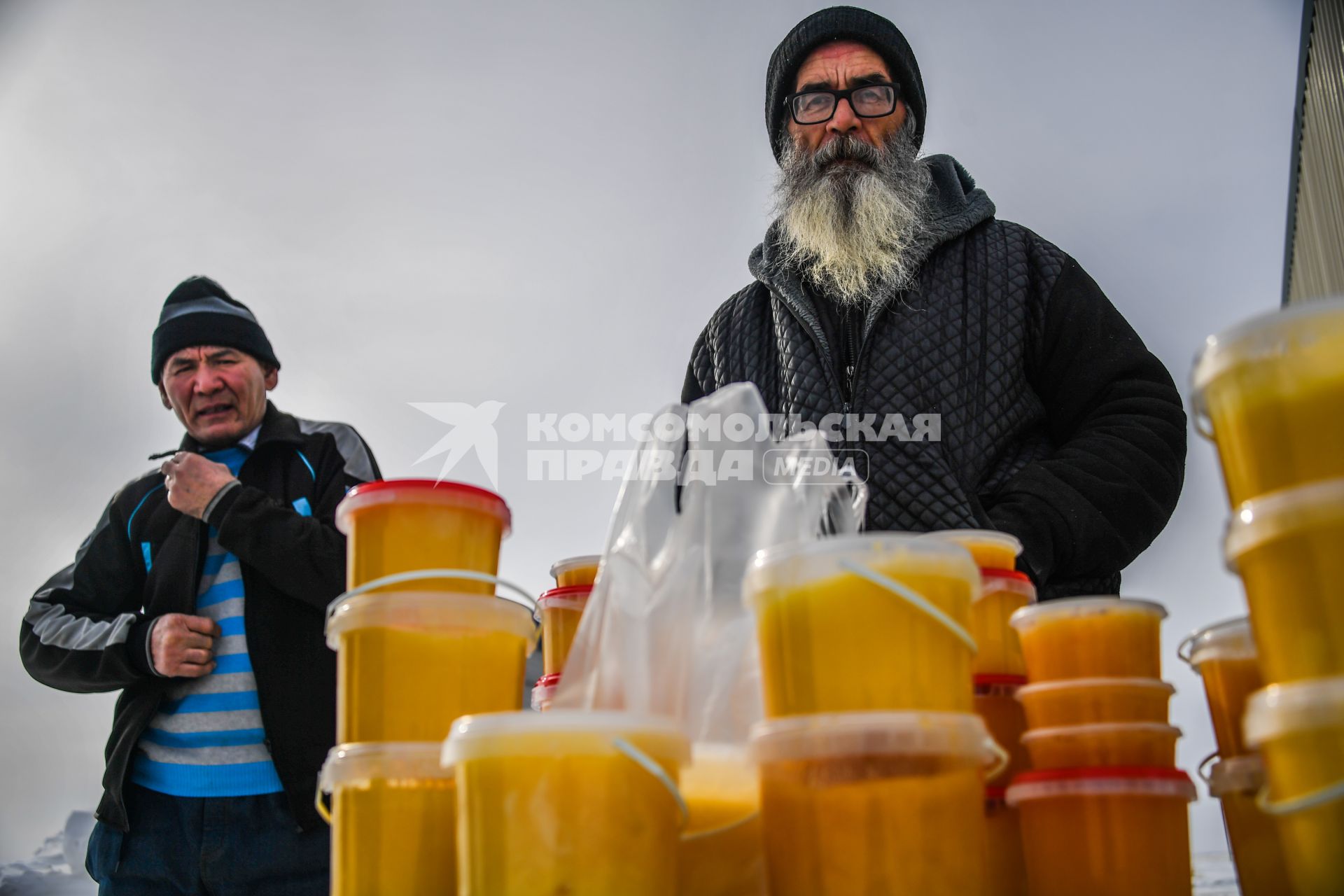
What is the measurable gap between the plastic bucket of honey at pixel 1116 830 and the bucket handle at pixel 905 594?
10.4 inches

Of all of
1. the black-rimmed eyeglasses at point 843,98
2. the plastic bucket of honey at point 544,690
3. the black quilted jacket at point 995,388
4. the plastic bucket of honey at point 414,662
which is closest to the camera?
the plastic bucket of honey at point 414,662

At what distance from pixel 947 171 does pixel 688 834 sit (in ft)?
8.20

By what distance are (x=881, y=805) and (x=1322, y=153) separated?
966 cm

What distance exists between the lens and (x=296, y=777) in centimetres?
296

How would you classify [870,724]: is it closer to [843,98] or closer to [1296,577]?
[1296,577]

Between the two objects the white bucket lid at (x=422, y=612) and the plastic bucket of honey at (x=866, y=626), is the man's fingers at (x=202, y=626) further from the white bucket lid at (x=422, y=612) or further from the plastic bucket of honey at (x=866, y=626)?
the plastic bucket of honey at (x=866, y=626)

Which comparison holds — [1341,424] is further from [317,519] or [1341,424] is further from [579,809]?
[317,519]

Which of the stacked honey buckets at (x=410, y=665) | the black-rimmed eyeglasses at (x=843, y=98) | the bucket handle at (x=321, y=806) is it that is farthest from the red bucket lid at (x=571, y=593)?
the black-rimmed eyeglasses at (x=843, y=98)

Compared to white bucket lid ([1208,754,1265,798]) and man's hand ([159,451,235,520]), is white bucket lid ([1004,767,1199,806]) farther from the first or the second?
man's hand ([159,451,235,520])

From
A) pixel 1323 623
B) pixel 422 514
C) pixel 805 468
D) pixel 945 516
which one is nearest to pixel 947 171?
pixel 945 516

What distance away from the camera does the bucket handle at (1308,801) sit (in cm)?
96

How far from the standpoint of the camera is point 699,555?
1562mm

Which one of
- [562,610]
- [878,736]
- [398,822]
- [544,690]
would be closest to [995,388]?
[562,610]

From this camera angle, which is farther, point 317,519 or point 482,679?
point 317,519
